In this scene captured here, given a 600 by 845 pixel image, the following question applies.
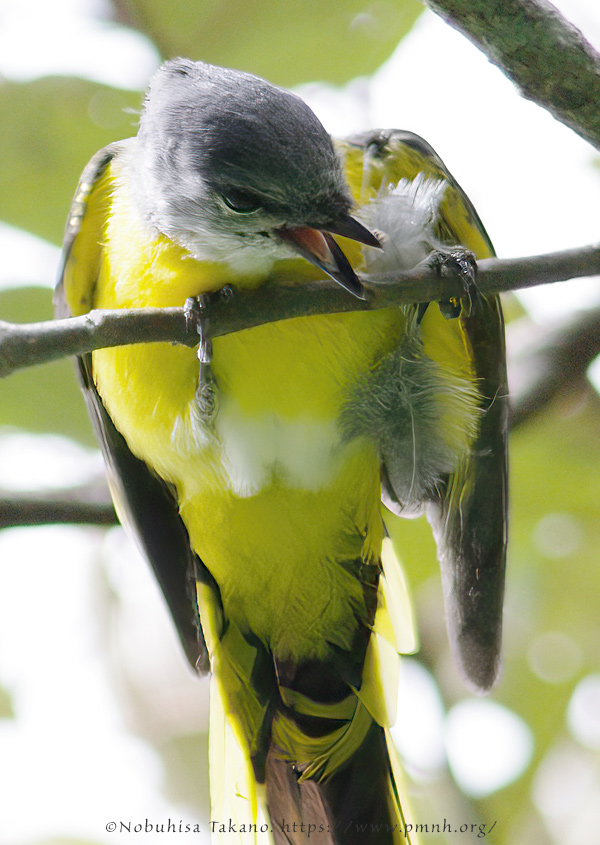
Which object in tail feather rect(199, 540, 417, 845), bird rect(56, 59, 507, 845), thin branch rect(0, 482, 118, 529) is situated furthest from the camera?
thin branch rect(0, 482, 118, 529)

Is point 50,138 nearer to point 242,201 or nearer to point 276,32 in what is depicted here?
point 276,32

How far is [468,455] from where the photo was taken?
253cm

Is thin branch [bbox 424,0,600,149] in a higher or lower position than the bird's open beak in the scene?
higher

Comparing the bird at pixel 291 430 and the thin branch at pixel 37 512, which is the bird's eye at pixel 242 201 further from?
the thin branch at pixel 37 512

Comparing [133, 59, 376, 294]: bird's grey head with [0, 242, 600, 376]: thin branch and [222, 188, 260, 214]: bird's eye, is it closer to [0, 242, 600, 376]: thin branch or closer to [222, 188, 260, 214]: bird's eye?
[222, 188, 260, 214]: bird's eye

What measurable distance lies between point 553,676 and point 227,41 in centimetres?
276

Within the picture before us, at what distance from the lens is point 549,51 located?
1.49 m

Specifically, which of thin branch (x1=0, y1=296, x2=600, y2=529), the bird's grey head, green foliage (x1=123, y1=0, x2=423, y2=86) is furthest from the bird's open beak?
green foliage (x1=123, y1=0, x2=423, y2=86)

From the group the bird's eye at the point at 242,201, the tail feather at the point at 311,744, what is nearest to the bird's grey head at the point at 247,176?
the bird's eye at the point at 242,201

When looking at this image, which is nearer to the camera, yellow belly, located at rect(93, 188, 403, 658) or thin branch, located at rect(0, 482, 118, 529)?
yellow belly, located at rect(93, 188, 403, 658)

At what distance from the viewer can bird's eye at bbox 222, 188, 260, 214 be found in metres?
1.99

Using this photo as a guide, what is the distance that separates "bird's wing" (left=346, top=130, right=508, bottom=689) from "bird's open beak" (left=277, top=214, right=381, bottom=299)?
0.44 meters

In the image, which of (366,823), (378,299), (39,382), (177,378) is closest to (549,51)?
(378,299)

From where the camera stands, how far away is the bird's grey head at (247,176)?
1948 millimetres
